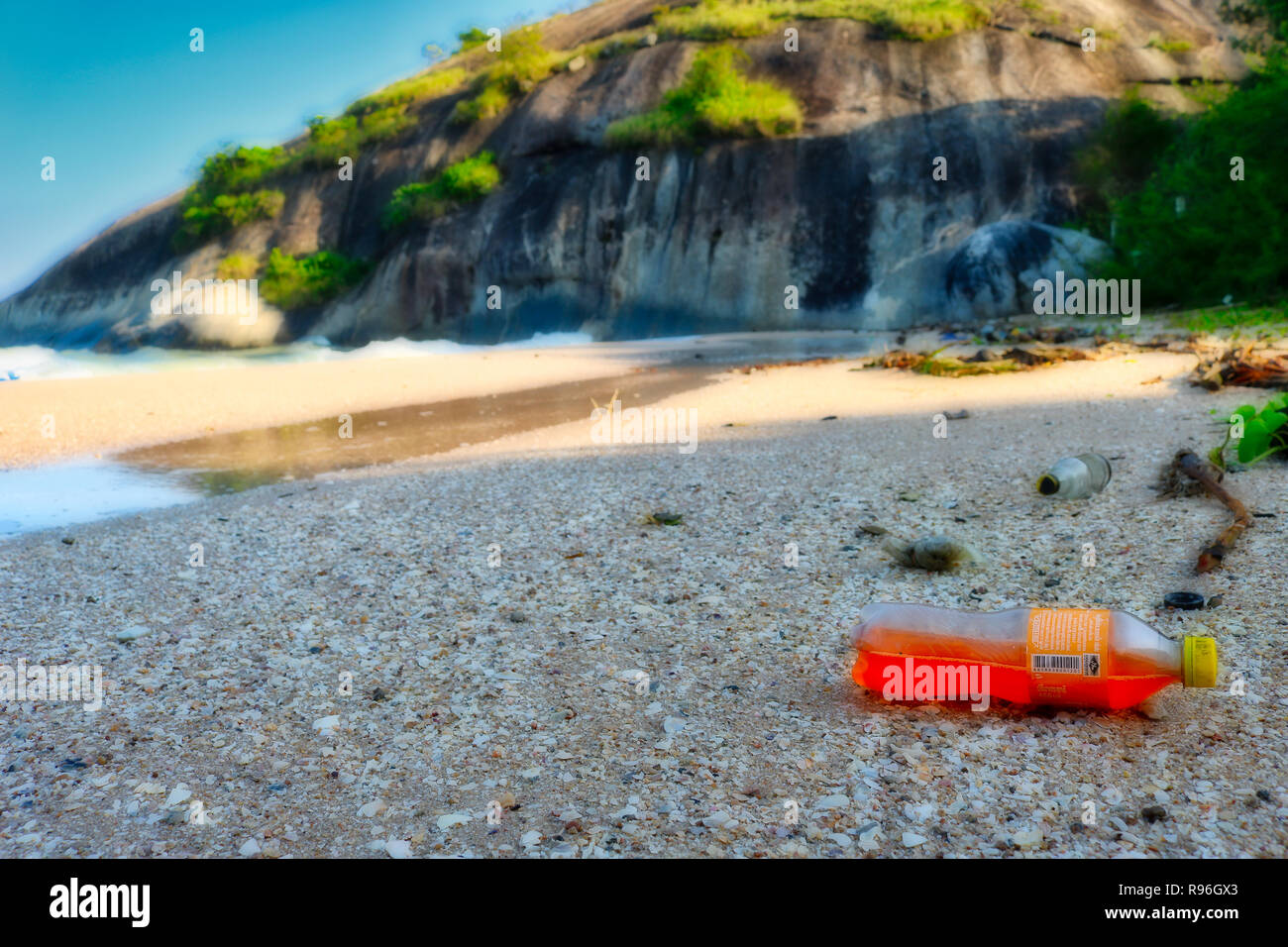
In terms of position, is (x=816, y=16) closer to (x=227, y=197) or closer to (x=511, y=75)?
(x=511, y=75)

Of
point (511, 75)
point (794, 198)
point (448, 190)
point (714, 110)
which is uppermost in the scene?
point (511, 75)

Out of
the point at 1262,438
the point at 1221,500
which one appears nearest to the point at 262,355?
the point at 1262,438

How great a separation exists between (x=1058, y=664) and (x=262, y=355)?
31.9m

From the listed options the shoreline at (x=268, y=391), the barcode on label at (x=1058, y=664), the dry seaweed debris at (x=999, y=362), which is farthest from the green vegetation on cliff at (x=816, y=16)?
the barcode on label at (x=1058, y=664)

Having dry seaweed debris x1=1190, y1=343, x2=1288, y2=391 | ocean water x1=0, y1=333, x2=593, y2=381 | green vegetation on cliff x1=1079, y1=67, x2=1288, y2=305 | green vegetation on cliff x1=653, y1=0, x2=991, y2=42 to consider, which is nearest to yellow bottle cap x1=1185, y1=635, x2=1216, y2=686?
dry seaweed debris x1=1190, y1=343, x2=1288, y2=391

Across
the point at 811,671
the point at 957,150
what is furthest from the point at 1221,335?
the point at 957,150

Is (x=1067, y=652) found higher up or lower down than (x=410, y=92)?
lower down

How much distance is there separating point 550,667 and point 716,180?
26.5m

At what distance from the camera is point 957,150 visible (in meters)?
25.7

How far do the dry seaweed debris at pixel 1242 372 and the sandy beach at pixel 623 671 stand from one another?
1.58 meters

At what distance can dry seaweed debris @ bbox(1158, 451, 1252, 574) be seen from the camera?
3447 millimetres

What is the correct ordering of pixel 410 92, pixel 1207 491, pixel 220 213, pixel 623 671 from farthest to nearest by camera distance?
pixel 220 213 < pixel 410 92 < pixel 1207 491 < pixel 623 671

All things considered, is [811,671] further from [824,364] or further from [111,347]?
[111,347]

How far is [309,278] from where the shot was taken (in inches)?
1312
